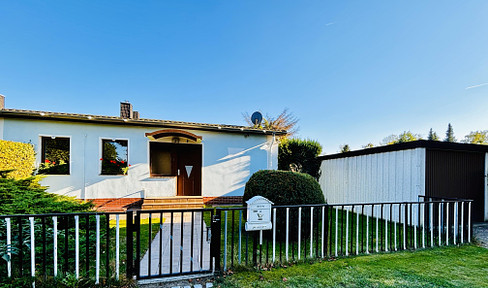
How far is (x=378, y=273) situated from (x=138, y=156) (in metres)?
7.89

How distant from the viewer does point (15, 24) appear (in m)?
Answer: 6.58

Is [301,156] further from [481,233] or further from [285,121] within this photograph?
[285,121]

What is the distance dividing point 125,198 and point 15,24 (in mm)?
6745

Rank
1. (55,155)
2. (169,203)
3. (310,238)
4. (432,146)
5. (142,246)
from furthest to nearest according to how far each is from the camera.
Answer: (55,155) → (169,203) → (432,146) → (142,246) → (310,238)

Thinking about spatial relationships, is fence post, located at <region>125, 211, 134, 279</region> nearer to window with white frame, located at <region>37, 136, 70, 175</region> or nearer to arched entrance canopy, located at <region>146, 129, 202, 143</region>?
arched entrance canopy, located at <region>146, 129, 202, 143</region>

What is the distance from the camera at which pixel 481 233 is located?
513 cm

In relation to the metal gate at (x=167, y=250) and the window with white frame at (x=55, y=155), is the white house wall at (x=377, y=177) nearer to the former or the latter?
the metal gate at (x=167, y=250)

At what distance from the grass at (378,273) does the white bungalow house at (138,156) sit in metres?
5.27

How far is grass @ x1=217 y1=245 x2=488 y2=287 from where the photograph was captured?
261cm

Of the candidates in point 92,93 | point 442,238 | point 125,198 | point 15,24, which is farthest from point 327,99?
point 15,24

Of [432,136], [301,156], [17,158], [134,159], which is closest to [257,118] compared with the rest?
[301,156]

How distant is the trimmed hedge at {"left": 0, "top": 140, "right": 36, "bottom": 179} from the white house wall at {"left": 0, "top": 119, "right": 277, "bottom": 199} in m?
0.45

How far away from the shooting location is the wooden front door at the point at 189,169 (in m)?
8.73

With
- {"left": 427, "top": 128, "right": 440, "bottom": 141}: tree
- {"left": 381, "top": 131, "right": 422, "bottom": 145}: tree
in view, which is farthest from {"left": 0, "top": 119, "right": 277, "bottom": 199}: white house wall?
{"left": 427, "top": 128, "right": 440, "bottom": 141}: tree
